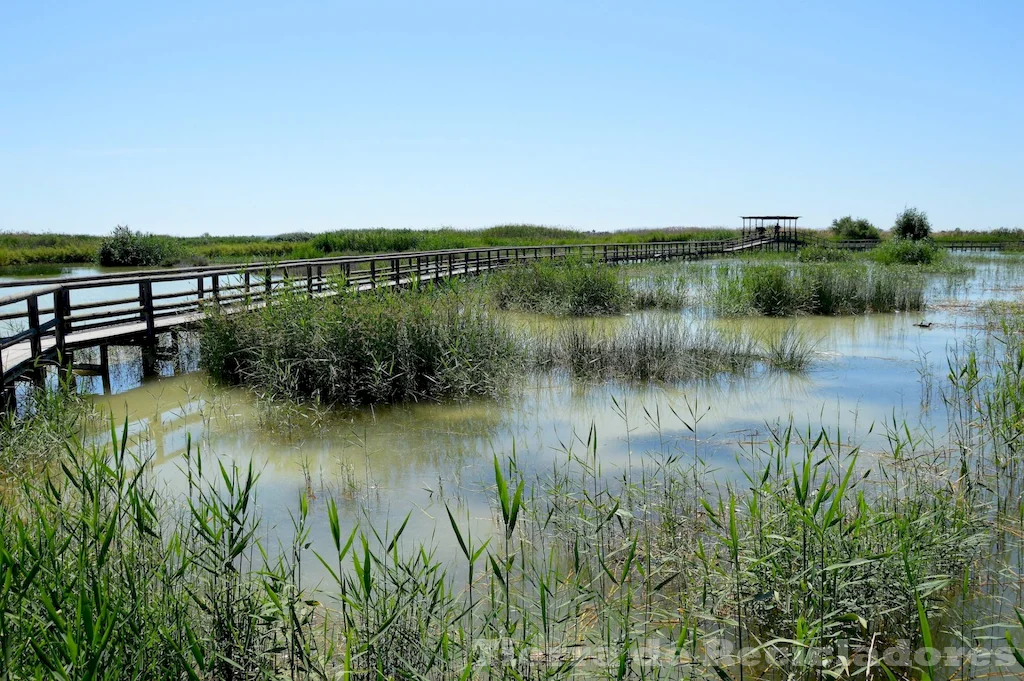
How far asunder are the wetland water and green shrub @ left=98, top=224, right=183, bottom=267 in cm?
3238

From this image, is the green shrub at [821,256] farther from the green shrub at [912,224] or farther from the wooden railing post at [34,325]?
the wooden railing post at [34,325]

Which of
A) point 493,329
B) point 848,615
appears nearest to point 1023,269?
point 493,329

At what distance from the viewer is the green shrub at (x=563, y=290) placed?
60.6ft

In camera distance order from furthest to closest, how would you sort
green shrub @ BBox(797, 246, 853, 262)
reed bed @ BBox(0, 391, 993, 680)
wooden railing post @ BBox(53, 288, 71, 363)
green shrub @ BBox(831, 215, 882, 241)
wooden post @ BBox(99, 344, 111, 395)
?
green shrub @ BBox(831, 215, 882, 241), green shrub @ BBox(797, 246, 853, 262), wooden post @ BBox(99, 344, 111, 395), wooden railing post @ BBox(53, 288, 71, 363), reed bed @ BBox(0, 391, 993, 680)

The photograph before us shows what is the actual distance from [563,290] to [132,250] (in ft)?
103

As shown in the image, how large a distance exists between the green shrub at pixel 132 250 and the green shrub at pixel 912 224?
4593cm

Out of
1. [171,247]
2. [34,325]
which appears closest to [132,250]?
[171,247]

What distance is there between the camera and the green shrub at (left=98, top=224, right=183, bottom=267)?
134 ft

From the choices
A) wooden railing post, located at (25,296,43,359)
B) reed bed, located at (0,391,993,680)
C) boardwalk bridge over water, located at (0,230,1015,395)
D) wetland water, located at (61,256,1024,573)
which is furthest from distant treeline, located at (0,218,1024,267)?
reed bed, located at (0,391,993,680)

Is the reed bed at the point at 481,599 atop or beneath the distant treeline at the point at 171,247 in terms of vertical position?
beneath

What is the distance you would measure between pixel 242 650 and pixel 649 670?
5.63 ft

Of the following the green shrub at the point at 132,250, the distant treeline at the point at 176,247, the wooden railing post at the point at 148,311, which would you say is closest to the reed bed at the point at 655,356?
the wooden railing post at the point at 148,311

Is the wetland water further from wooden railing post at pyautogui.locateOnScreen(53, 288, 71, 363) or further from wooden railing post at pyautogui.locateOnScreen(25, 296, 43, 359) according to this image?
wooden railing post at pyautogui.locateOnScreen(25, 296, 43, 359)

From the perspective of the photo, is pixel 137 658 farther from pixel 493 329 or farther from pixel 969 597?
pixel 493 329
